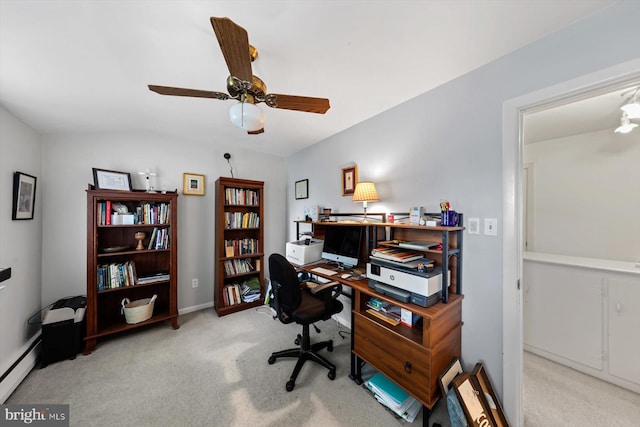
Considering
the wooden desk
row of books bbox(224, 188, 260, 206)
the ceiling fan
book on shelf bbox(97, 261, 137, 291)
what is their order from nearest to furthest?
the ceiling fan
the wooden desk
book on shelf bbox(97, 261, 137, 291)
row of books bbox(224, 188, 260, 206)

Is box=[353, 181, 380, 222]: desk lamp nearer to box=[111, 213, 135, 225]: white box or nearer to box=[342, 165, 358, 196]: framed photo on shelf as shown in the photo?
box=[342, 165, 358, 196]: framed photo on shelf

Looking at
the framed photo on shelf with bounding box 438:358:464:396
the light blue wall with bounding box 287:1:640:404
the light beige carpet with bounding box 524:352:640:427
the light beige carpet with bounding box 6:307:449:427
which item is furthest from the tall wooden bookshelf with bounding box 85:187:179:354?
the light beige carpet with bounding box 524:352:640:427

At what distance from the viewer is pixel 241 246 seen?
3.03 m

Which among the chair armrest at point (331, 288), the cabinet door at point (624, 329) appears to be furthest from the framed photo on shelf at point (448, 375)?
the cabinet door at point (624, 329)

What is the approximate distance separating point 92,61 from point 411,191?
97.6 inches

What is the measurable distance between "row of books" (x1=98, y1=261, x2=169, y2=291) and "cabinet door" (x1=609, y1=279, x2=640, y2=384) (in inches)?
166

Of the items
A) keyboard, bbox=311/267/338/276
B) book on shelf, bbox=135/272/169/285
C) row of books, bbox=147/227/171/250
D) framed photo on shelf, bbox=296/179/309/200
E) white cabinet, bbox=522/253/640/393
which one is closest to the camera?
white cabinet, bbox=522/253/640/393

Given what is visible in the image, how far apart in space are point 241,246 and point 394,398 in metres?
2.42

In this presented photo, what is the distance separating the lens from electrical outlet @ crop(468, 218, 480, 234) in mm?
1476

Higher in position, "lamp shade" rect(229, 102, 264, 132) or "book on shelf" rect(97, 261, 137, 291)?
"lamp shade" rect(229, 102, 264, 132)

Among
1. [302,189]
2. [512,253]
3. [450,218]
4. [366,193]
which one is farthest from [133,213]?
[512,253]

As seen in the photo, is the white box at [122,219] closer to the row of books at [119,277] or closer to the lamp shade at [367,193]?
the row of books at [119,277]

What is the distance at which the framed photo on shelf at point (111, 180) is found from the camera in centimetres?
226

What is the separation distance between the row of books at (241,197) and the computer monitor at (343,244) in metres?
1.35
